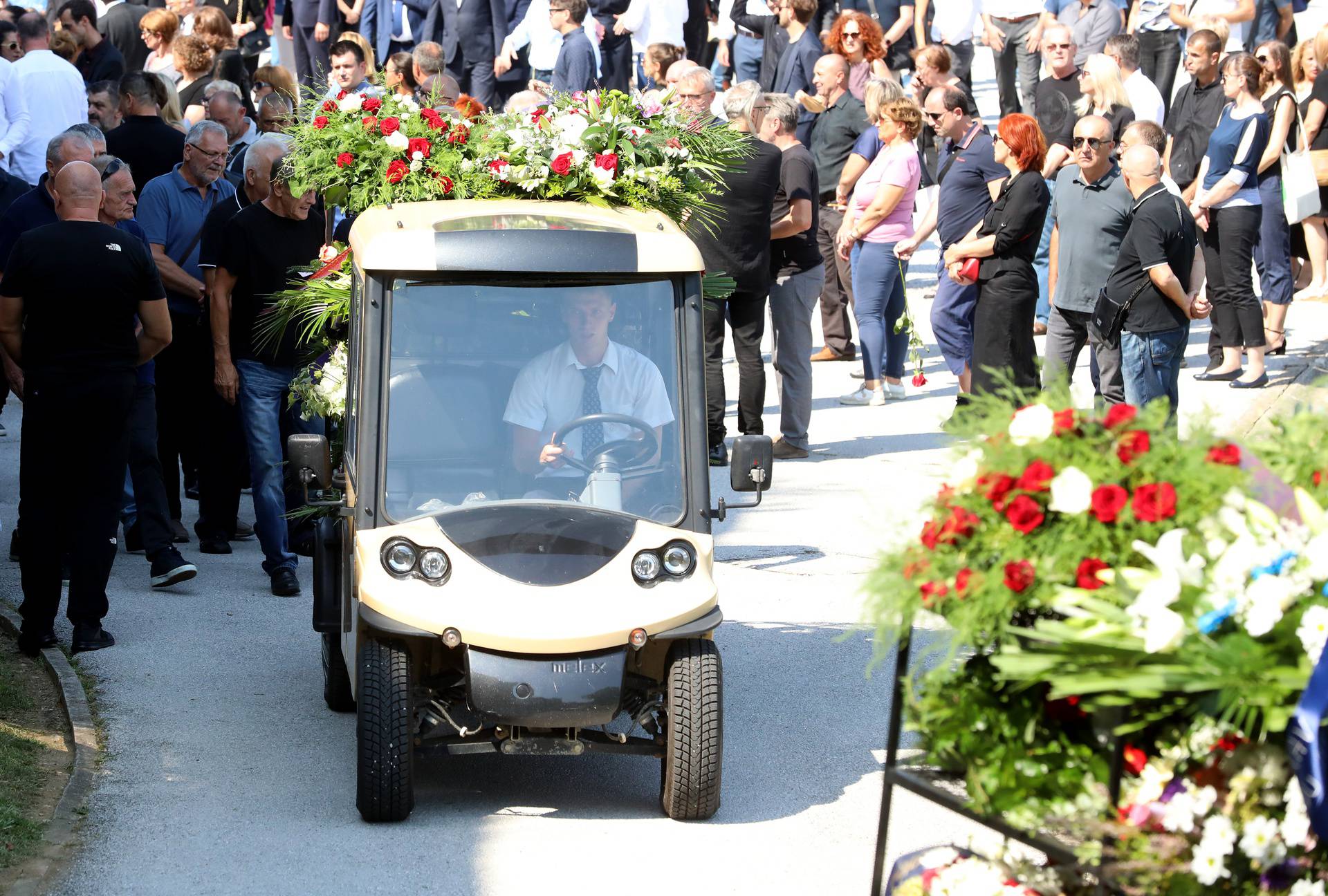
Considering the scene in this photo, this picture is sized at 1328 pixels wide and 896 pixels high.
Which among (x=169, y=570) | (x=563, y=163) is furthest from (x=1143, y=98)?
(x=169, y=570)

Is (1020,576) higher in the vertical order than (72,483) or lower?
higher

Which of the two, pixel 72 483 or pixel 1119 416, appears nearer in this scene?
pixel 1119 416

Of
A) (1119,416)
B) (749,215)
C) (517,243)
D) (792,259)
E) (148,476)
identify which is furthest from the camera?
(792,259)

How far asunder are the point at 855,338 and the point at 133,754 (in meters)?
10.2

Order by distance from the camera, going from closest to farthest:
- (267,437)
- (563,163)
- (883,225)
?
1. (563,163)
2. (267,437)
3. (883,225)

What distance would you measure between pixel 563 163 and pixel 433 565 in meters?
1.80

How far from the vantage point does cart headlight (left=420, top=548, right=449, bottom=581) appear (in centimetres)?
561

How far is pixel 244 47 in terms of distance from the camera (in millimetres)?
19062

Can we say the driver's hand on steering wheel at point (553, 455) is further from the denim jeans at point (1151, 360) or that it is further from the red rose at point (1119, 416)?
the denim jeans at point (1151, 360)

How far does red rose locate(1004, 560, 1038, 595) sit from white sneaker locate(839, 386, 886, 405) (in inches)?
379

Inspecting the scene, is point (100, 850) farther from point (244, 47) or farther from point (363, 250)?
point (244, 47)

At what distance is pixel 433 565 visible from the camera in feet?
18.5

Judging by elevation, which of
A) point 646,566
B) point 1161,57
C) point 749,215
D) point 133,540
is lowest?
point 133,540

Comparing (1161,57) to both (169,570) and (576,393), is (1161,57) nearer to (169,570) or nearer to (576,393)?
(169,570)
